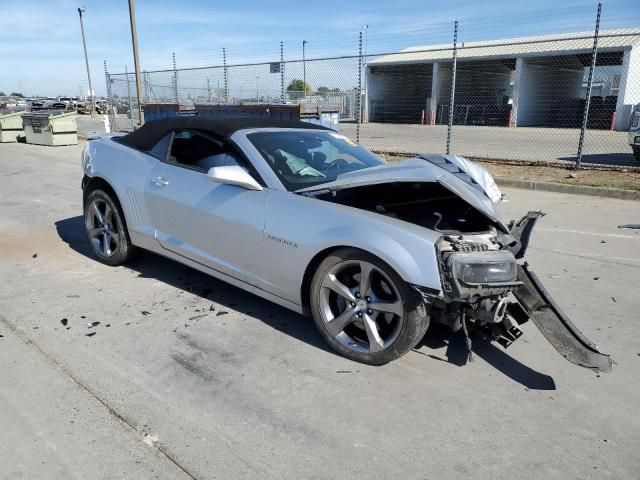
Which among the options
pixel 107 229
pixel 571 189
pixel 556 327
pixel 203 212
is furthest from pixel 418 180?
pixel 571 189

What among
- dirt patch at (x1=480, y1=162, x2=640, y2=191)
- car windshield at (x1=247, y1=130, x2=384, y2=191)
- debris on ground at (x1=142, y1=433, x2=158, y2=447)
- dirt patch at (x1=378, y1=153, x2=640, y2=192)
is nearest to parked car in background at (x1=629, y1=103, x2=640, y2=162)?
→ dirt patch at (x1=378, y1=153, x2=640, y2=192)

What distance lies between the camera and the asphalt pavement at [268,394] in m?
2.40

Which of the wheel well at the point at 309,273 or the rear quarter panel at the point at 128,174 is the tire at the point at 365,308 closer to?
the wheel well at the point at 309,273

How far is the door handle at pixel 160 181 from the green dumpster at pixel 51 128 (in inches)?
610

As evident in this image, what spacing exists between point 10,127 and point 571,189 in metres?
19.5

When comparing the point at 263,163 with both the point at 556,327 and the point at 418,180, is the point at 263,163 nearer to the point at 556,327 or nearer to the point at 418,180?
the point at 418,180

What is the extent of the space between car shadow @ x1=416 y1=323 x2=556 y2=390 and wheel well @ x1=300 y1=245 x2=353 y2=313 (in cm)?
82

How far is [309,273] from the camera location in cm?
340

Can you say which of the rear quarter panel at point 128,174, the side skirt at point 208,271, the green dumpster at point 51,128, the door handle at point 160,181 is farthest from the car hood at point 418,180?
the green dumpster at point 51,128

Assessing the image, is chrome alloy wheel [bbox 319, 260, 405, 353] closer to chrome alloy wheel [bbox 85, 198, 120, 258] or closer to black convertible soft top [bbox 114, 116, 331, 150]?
black convertible soft top [bbox 114, 116, 331, 150]

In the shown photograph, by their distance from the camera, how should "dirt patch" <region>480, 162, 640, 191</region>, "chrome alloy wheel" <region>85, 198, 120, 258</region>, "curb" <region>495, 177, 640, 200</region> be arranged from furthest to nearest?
1. "dirt patch" <region>480, 162, 640, 191</region>
2. "curb" <region>495, 177, 640, 200</region>
3. "chrome alloy wheel" <region>85, 198, 120, 258</region>

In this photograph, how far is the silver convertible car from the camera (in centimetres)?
296

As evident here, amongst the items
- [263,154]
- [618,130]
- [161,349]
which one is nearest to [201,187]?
[263,154]

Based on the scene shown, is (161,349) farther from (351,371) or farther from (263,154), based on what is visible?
(263,154)
